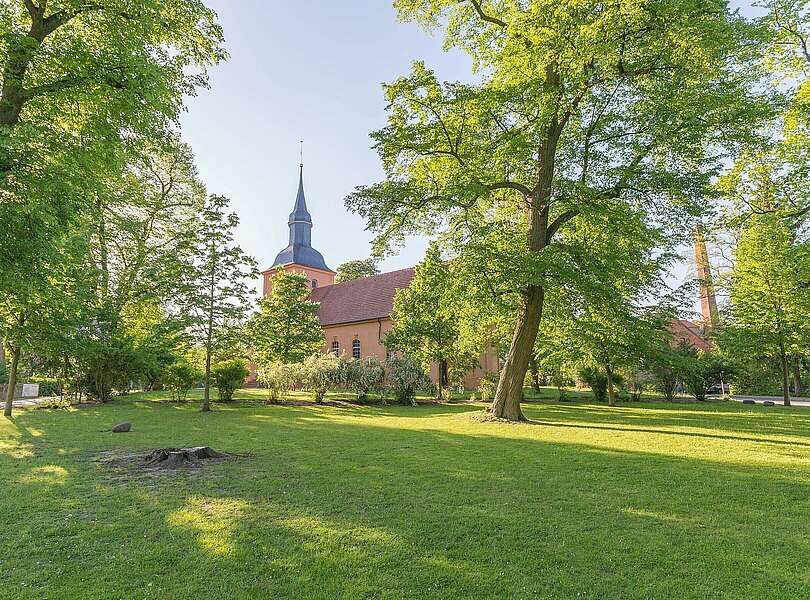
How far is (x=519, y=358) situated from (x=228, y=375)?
13.7m

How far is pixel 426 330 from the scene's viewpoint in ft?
85.8

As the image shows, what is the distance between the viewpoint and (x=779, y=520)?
15.9 ft

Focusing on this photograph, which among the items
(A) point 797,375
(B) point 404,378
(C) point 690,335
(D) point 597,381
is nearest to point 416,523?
(B) point 404,378

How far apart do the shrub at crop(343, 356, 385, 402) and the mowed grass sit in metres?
12.9

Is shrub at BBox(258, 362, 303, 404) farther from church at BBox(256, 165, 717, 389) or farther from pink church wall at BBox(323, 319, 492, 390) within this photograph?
pink church wall at BBox(323, 319, 492, 390)

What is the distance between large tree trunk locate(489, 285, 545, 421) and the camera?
14340mm

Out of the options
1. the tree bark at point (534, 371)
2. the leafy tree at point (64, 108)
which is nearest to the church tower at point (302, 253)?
the tree bark at point (534, 371)

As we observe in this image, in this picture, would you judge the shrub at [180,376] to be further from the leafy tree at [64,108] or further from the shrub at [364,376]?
the leafy tree at [64,108]

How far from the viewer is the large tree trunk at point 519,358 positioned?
14.3 meters

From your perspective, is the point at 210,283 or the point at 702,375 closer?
the point at 210,283

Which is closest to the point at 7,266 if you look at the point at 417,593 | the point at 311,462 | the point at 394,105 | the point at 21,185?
the point at 21,185

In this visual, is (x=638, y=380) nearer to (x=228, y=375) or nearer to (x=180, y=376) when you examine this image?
(x=228, y=375)

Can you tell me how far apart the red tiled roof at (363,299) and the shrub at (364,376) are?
14.2 m

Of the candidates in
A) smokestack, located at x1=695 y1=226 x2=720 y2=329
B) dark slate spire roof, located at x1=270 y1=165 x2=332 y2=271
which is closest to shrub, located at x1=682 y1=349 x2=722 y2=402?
smokestack, located at x1=695 y1=226 x2=720 y2=329
